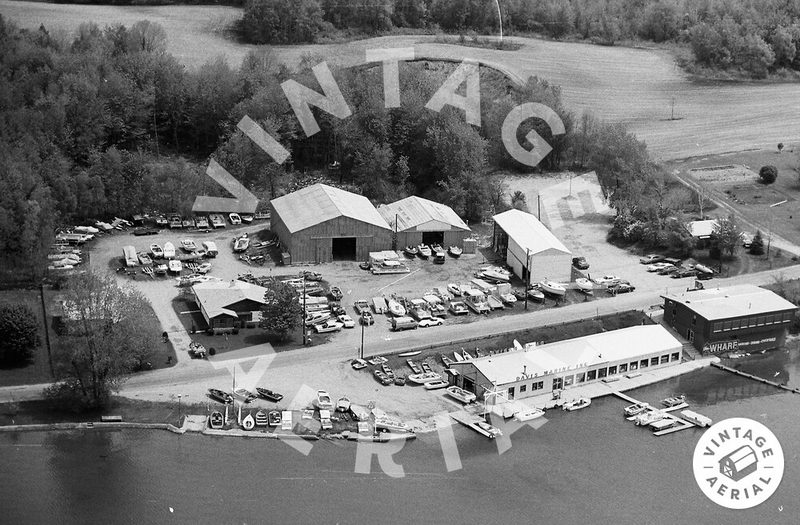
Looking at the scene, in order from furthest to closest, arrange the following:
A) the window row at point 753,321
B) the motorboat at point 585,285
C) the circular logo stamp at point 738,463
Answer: the motorboat at point 585,285 → the window row at point 753,321 → the circular logo stamp at point 738,463

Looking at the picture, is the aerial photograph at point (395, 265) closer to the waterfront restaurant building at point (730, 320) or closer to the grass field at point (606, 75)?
the waterfront restaurant building at point (730, 320)

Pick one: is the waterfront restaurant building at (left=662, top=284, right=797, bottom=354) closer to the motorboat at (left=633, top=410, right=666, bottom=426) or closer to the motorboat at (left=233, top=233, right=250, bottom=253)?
the motorboat at (left=633, top=410, right=666, bottom=426)

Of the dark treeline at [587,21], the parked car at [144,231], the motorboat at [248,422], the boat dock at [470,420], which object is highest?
the dark treeline at [587,21]

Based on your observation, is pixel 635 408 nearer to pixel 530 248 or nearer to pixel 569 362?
pixel 569 362

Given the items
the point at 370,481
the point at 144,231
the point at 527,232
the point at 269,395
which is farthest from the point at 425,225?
the point at 370,481

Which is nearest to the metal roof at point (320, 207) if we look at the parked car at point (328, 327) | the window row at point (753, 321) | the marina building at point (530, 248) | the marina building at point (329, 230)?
the marina building at point (329, 230)
